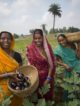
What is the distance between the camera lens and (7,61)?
16.0ft

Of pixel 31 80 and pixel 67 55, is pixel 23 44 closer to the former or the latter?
pixel 67 55

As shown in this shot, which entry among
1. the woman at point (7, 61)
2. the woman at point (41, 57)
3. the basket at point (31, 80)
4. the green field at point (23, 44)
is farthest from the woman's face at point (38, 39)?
the green field at point (23, 44)

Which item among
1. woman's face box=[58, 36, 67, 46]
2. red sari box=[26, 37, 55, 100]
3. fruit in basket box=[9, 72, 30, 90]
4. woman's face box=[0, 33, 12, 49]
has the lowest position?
fruit in basket box=[9, 72, 30, 90]

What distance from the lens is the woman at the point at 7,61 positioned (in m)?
4.75

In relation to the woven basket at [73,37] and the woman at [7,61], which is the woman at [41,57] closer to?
the woman at [7,61]

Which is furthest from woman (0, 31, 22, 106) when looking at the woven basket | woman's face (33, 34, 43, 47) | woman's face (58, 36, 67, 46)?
the woven basket

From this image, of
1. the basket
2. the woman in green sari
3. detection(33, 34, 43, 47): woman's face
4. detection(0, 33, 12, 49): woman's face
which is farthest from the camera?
the woman in green sari

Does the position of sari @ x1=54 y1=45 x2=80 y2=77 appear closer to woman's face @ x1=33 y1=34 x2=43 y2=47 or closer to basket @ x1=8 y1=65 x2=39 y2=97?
woman's face @ x1=33 y1=34 x2=43 y2=47

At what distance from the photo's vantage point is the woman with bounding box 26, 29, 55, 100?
5.15 m

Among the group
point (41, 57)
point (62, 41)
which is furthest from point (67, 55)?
point (41, 57)

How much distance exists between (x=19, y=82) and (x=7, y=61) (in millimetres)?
468

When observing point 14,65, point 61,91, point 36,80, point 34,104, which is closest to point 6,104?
point 34,104

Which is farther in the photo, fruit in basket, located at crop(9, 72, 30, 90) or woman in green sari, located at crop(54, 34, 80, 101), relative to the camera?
woman in green sari, located at crop(54, 34, 80, 101)

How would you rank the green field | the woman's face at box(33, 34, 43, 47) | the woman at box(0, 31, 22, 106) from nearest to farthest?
the woman at box(0, 31, 22, 106)
the woman's face at box(33, 34, 43, 47)
the green field
